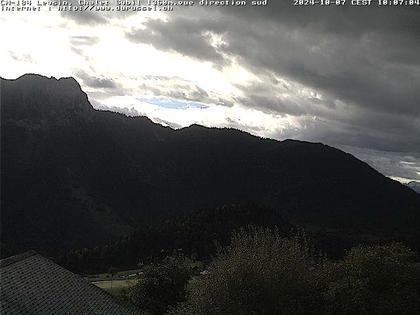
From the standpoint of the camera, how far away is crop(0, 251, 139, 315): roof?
72.9 feet

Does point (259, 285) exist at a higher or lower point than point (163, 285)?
higher

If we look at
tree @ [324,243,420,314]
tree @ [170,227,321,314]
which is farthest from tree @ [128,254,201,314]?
tree @ [324,243,420,314]

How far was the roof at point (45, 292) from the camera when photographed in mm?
22219

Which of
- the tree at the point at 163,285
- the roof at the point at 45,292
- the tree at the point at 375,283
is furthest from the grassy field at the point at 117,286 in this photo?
the tree at the point at 375,283

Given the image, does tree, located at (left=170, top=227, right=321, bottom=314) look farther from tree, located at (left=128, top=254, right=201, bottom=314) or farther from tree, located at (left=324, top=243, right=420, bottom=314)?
tree, located at (left=128, top=254, right=201, bottom=314)

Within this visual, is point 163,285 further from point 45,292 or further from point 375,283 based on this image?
point 375,283

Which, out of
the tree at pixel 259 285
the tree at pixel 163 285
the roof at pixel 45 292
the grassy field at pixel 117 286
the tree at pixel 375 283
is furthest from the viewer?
the grassy field at pixel 117 286

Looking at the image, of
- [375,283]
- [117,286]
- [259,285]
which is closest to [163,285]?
[259,285]

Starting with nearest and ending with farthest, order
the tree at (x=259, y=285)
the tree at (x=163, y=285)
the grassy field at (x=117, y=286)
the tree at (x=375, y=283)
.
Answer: the tree at (x=259, y=285) < the tree at (x=375, y=283) < the tree at (x=163, y=285) < the grassy field at (x=117, y=286)

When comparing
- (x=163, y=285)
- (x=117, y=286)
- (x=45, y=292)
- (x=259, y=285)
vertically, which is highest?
(x=259, y=285)

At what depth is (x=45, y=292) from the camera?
24.4 m

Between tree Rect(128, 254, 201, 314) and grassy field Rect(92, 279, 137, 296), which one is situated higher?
tree Rect(128, 254, 201, 314)

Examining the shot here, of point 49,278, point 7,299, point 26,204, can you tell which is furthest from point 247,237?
point 26,204

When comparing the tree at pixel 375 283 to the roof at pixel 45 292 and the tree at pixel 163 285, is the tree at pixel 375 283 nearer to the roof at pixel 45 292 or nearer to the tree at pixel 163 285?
the roof at pixel 45 292
